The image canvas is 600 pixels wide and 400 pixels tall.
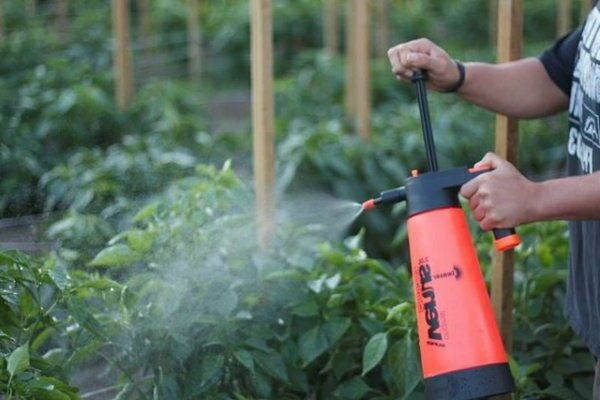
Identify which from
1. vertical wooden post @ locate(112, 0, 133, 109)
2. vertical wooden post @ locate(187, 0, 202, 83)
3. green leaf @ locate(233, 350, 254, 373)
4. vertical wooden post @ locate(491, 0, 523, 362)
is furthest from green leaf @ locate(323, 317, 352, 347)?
vertical wooden post @ locate(187, 0, 202, 83)

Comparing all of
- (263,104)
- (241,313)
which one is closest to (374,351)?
(241,313)

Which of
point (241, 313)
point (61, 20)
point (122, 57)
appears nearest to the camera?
point (241, 313)

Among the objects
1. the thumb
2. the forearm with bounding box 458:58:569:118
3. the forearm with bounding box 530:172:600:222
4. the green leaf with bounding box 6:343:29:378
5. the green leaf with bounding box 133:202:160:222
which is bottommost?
the green leaf with bounding box 6:343:29:378

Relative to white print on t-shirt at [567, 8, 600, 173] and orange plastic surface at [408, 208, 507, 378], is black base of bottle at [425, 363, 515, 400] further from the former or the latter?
white print on t-shirt at [567, 8, 600, 173]

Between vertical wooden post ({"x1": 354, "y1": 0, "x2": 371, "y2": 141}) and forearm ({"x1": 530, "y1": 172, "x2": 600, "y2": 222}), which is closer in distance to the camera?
forearm ({"x1": 530, "y1": 172, "x2": 600, "y2": 222})

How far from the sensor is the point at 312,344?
3121mm

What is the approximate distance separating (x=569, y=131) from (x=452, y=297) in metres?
0.68

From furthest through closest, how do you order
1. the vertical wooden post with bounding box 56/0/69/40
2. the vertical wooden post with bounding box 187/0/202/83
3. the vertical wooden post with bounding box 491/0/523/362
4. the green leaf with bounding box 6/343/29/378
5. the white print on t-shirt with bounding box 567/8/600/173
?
1. the vertical wooden post with bounding box 56/0/69/40
2. the vertical wooden post with bounding box 187/0/202/83
3. the vertical wooden post with bounding box 491/0/523/362
4. the white print on t-shirt with bounding box 567/8/600/173
5. the green leaf with bounding box 6/343/29/378

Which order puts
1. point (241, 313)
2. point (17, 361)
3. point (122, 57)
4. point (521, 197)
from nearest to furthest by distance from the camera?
point (521, 197)
point (17, 361)
point (241, 313)
point (122, 57)

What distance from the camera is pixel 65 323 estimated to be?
297cm

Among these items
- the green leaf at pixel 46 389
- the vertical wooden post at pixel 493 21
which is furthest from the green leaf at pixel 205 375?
the vertical wooden post at pixel 493 21

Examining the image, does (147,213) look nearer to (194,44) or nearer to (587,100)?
(587,100)

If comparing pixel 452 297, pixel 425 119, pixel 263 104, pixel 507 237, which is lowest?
pixel 452 297

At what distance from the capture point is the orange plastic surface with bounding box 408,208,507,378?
7.76 ft
